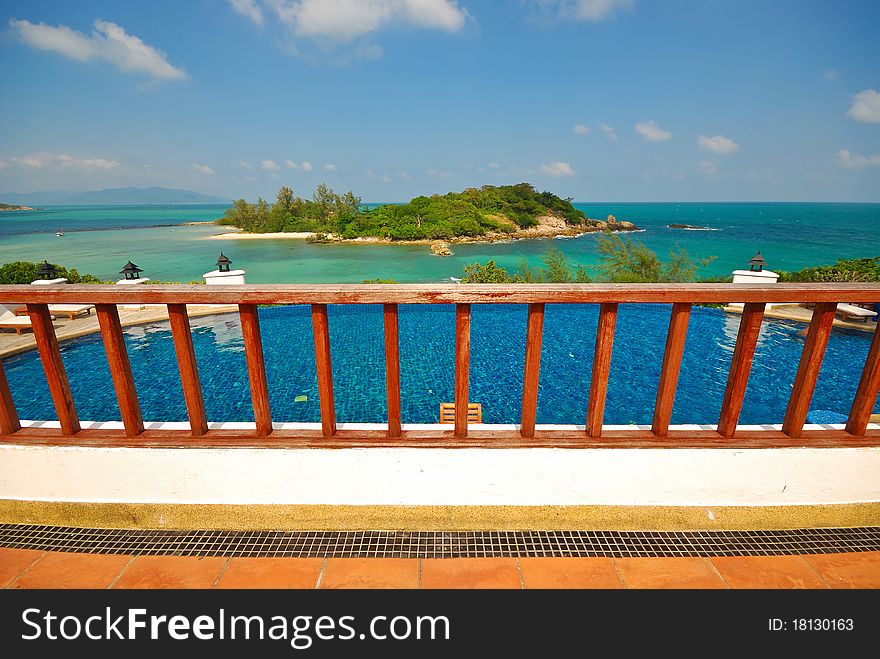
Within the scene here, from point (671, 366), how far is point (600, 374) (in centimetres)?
34

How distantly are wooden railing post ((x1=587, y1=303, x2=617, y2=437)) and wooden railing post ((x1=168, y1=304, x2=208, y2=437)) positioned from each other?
1885mm

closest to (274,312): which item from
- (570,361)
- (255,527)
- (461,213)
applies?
(570,361)

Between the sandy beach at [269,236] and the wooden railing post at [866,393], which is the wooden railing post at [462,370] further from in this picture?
the sandy beach at [269,236]

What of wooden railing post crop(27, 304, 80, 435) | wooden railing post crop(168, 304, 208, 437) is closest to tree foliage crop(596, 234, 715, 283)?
wooden railing post crop(168, 304, 208, 437)

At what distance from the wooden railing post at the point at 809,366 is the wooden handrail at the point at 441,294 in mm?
91

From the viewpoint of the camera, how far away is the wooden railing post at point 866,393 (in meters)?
1.91

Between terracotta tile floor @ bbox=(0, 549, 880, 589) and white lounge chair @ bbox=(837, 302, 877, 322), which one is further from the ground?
terracotta tile floor @ bbox=(0, 549, 880, 589)

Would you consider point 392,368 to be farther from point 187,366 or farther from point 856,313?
point 856,313

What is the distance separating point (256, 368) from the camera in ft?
6.45

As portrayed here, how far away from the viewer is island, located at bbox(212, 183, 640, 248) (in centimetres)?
4525

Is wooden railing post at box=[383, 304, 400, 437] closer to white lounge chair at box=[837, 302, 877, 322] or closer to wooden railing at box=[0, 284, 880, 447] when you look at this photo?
wooden railing at box=[0, 284, 880, 447]

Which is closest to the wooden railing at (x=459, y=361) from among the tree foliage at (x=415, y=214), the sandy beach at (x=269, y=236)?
the tree foliage at (x=415, y=214)
